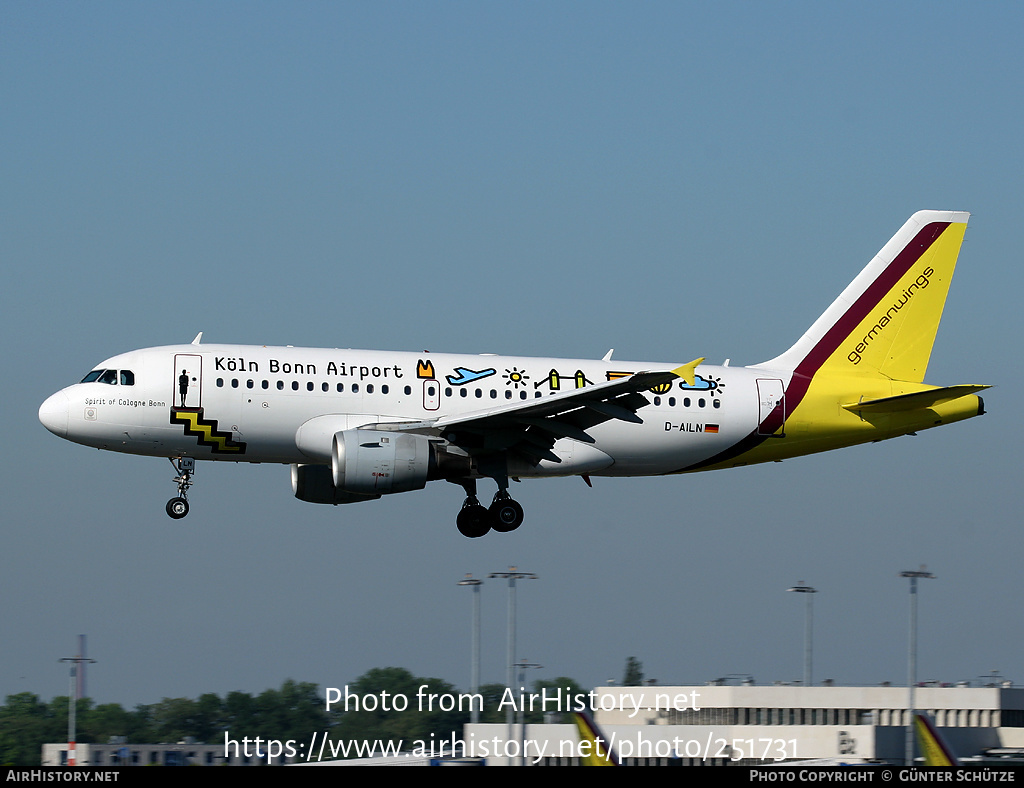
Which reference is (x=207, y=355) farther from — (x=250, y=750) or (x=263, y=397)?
(x=250, y=750)

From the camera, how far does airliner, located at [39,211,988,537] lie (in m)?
36.1

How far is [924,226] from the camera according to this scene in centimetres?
4412

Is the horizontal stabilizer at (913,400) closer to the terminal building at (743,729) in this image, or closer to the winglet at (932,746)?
the winglet at (932,746)

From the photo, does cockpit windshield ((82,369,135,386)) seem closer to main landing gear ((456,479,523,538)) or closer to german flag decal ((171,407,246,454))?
german flag decal ((171,407,246,454))

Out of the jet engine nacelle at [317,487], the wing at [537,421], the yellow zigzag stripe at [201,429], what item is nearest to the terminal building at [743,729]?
the jet engine nacelle at [317,487]

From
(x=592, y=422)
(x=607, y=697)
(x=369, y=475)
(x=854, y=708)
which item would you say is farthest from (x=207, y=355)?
(x=854, y=708)

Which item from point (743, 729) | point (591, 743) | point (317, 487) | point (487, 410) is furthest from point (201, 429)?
point (743, 729)

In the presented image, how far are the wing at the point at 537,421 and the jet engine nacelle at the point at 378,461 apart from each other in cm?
58

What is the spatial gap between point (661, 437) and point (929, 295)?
36.7 feet

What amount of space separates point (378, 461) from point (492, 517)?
15.4 feet

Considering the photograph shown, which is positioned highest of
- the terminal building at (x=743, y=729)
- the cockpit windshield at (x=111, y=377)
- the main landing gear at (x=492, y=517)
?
the cockpit windshield at (x=111, y=377)

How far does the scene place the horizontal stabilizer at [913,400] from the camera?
127ft

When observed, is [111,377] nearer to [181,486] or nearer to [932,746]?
[181,486]

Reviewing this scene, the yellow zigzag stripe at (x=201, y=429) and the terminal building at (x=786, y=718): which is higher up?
the yellow zigzag stripe at (x=201, y=429)
